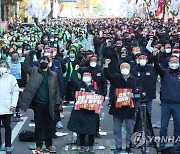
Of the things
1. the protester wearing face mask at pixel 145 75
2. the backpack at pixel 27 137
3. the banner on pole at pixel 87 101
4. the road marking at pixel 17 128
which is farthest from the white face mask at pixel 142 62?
the road marking at pixel 17 128

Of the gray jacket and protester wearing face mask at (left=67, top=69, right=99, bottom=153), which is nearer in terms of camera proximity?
the gray jacket

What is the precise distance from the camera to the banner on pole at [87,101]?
1014 centimetres

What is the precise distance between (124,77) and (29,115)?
503 centimetres

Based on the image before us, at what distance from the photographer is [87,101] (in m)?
10.1

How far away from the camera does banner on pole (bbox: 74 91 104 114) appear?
10141 mm

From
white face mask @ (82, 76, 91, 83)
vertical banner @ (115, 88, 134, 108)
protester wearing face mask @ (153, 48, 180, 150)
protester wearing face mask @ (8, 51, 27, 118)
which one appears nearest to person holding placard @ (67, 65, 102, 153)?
white face mask @ (82, 76, 91, 83)

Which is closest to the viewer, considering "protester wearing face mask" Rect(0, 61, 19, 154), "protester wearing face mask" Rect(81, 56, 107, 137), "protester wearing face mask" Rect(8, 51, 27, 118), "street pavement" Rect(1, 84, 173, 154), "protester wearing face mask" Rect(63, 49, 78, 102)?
"protester wearing face mask" Rect(0, 61, 19, 154)

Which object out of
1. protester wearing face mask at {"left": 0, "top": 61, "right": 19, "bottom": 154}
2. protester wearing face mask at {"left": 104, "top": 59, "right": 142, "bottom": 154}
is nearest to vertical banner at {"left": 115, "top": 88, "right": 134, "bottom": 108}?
protester wearing face mask at {"left": 104, "top": 59, "right": 142, "bottom": 154}

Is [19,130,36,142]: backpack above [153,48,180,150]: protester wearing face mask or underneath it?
underneath

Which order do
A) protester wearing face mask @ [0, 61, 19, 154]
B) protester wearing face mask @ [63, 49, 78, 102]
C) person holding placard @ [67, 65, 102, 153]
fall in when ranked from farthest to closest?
protester wearing face mask @ [63, 49, 78, 102]
person holding placard @ [67, 65, 102, 153]
protester wearing face mask @ [0, 61, 19, 154]

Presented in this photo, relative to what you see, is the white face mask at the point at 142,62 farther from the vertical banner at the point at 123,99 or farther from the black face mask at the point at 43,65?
the black face mask at the point at 43,65

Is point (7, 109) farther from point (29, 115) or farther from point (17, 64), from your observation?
point (29, 115)

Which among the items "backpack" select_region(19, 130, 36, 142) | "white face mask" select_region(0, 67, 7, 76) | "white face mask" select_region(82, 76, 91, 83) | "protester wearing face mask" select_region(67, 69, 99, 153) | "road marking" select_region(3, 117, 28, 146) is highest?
"white face mask" select_region(0, 67, 7, 76)

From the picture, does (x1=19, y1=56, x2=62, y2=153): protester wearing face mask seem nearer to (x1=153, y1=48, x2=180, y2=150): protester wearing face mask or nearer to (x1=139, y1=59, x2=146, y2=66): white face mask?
(x1=153, y1=48, x2=180, y2=150): protester wearing face mask
